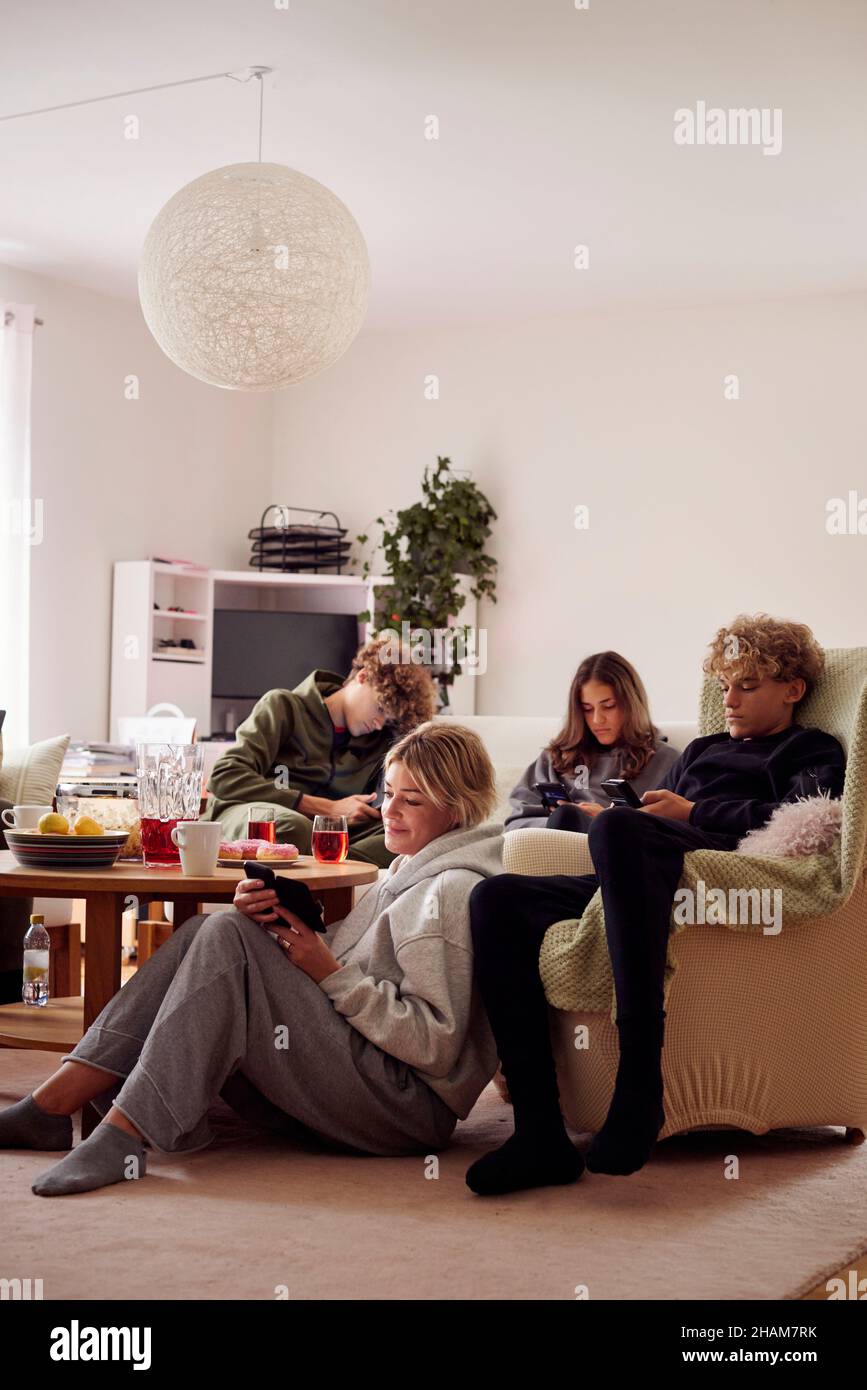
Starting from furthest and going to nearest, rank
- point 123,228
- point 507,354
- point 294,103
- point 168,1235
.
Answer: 1. point 507,354
2. point 123,228
3. point 294,103
4. point 168,1235

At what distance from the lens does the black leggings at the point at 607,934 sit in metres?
2.36

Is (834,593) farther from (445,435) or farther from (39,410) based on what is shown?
(39,410)

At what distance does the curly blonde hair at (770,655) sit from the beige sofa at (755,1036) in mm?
573

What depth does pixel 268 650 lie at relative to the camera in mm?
6824

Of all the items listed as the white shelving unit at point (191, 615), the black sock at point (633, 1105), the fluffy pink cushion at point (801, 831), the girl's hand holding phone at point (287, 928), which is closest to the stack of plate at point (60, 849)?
the girl's hand holding phone at point (287, 928)

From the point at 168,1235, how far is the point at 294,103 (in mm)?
3410

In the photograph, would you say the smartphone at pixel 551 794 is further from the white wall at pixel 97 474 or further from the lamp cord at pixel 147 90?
the white wall at pixel 97 474

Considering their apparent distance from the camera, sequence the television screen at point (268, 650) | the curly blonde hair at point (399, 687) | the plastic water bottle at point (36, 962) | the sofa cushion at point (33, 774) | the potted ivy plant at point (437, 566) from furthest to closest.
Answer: the television screen at point (268, 650) → the potted ivy plant at point (437, 566) → the sofa cushion at point (33, 774) → the curly blonde hair at point (399, 687) → the plastic water bottle at point (36, 962)

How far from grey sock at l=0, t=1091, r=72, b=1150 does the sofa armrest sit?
92 cm

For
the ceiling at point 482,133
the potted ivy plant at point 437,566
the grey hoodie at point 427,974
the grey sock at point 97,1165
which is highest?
the ceiling at point 482,133

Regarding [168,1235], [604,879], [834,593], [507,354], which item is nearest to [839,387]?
[834,593]

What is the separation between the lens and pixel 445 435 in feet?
22.6

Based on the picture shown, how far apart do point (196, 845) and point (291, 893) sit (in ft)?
1.12

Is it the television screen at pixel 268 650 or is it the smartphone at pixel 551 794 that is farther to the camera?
the television screen at pixel 268 650
